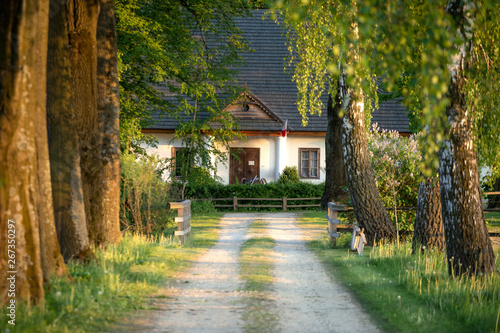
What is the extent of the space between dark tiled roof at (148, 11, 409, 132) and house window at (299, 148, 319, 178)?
159 centimetres

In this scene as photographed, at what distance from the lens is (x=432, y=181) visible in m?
10.5

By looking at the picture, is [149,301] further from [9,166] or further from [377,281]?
[377,281]

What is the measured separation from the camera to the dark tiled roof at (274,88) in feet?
101

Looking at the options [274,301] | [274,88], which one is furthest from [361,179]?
[274,88]

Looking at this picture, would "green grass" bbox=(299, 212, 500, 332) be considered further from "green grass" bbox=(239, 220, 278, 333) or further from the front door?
the front door

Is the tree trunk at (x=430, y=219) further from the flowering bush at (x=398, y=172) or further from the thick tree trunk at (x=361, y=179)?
the flowering bush at (x=398, y=172)

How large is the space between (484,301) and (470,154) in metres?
2.19

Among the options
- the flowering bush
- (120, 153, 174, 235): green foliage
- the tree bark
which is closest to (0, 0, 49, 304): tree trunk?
the tree bark

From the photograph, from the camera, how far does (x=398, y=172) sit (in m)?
14.2

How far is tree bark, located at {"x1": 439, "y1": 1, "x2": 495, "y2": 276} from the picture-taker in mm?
8016

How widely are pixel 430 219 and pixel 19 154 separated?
7.78 m

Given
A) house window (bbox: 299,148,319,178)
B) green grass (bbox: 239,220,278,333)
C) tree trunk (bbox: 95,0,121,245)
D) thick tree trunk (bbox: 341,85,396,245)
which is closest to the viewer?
green grass (bbox: 239,220,278,333)

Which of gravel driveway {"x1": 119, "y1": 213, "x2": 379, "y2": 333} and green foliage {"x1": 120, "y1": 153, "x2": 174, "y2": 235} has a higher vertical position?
green foliage {"x1": 120, "y1": 153, "x2": 174, "y2": 235}

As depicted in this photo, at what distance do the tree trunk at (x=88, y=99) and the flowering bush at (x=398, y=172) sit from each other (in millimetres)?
7166
